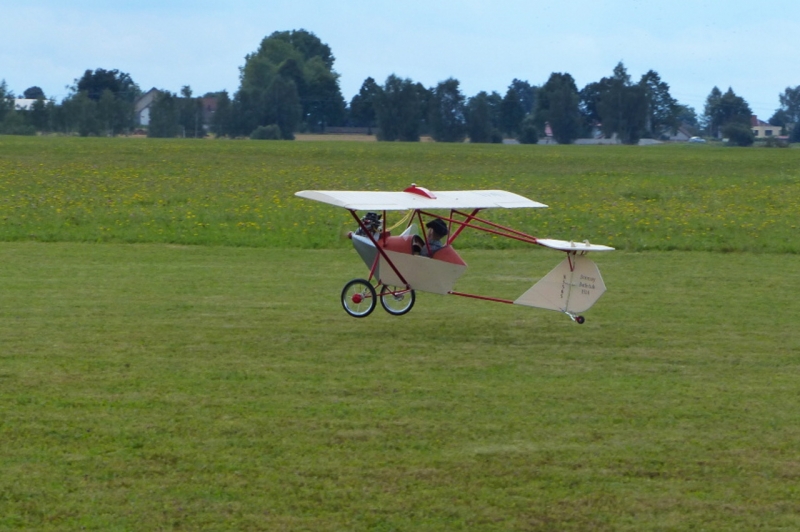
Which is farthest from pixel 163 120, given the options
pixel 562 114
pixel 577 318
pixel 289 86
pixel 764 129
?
pixel 764 129

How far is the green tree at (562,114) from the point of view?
4309 inches

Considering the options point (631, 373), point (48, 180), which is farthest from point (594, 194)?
point (631, 373)

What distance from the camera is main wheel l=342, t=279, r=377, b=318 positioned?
10867 millimetres

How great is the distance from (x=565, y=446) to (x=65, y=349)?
5009 millimetres

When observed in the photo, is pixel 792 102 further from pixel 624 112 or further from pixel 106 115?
pixel 106 115

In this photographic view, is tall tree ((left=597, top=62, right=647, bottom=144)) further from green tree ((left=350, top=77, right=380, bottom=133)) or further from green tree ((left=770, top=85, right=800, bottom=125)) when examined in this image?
green tree ((left=770, top=85, right=800, bottom=125))

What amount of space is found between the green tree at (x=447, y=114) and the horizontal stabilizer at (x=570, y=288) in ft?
309

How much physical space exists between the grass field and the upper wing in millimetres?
1340

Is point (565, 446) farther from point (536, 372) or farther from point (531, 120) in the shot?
point (531, 120)

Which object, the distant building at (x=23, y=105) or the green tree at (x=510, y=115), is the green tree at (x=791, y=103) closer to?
the green tree at (x=510, y=115)

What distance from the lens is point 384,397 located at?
756 centimetres

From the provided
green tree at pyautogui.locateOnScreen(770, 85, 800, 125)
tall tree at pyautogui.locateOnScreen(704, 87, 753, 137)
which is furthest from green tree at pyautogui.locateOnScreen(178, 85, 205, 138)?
green tree at pyautogui.locateOnScreen(770, 85, 800, 125)

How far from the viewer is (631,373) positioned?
849cm

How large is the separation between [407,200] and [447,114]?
97946 millimetres
